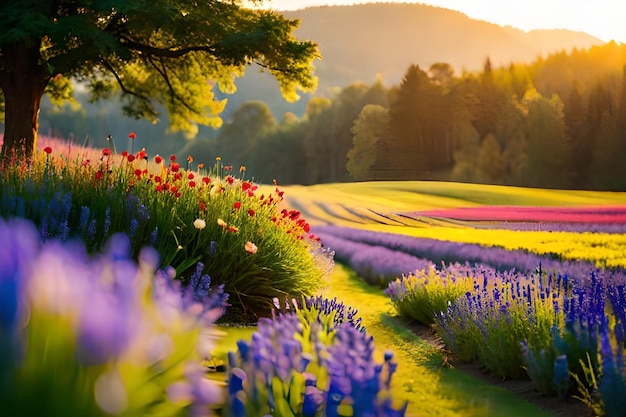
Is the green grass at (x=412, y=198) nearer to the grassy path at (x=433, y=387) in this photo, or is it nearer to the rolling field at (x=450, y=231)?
the rolling field at (x=450, y=231)

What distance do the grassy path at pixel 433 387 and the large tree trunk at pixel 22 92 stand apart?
8538mm

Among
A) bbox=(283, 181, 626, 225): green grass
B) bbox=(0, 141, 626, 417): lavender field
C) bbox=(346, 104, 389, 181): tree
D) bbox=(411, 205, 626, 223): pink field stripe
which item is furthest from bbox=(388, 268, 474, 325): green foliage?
bbox=(346, 104, 389, 181): tree

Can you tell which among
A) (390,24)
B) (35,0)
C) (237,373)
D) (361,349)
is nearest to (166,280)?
(237,373)

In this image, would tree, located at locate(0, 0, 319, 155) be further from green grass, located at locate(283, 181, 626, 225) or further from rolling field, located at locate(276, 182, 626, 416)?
rolling field, located at locate(276, 182, 626, 416)

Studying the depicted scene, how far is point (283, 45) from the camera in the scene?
10844 mm

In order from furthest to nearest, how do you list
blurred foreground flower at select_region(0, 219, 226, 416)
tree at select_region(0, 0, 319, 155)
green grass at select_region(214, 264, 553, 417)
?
tree at select_region(0, 0, 319, 155) < green grass at select_region(214, 264, 553, 417) < blurred foreground flower at select_region(0, 219, 226, 416)

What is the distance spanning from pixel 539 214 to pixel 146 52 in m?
8.34

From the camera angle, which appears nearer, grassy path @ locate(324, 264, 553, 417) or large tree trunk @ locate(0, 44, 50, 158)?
grassy path @ locate(324, 264, 553, 417)

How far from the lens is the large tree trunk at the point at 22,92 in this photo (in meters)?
11.7

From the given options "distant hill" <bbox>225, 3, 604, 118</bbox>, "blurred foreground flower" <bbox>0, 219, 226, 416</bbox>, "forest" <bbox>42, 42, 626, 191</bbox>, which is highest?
"distant hill" <bbox>225, 3, 604, 118</bbox>

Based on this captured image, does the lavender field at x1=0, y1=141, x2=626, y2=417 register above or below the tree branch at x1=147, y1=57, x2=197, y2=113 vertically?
below

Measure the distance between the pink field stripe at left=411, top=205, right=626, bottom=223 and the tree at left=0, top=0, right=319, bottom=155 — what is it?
370 centimetres

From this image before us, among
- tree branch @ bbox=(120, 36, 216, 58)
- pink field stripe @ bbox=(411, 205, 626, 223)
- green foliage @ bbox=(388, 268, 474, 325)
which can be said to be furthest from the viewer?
tree branch @ bbox=(120, 36, 216, 58)

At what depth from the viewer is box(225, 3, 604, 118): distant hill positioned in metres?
36.4
